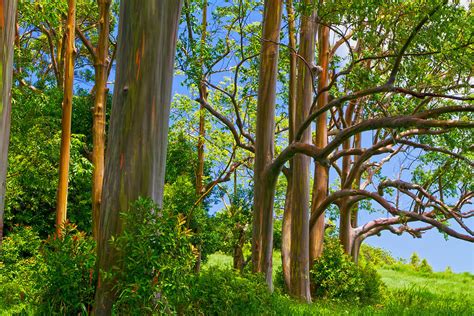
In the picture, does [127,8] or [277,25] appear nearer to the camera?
[127,8]

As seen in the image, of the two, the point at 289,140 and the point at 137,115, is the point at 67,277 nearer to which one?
the point at 137,115

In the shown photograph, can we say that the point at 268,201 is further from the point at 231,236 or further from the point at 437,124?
the point at 231,236

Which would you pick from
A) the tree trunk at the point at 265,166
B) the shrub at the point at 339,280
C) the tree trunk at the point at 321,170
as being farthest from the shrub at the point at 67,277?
the tree trunk at the point at 321,170

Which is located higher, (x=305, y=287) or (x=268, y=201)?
(x=268, y=201)

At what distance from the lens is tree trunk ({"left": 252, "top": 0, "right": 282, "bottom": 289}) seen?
1100 cm

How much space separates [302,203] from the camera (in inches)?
502

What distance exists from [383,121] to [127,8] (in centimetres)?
398

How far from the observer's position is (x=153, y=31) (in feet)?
19.2

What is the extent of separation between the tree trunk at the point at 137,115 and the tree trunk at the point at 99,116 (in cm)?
659

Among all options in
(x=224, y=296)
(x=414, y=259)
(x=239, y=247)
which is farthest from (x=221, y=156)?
(x=224, y=296)

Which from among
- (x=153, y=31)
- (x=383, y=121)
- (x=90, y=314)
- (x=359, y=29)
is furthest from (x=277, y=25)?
(x=90, y=314)

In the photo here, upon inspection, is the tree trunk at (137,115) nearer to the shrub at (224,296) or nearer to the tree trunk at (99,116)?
the shrub at (224,296)

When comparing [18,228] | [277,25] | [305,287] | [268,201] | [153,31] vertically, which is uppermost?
[277,25]

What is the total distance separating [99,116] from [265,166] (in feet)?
14.3
